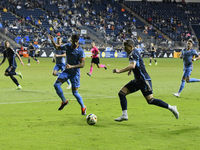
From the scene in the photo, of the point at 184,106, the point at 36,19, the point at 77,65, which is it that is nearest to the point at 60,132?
the point at 77,65

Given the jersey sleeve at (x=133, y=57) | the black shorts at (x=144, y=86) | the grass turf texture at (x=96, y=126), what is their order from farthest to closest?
the black shorts at (x=144, y=86) < the jersey sleeve at (x=133, y=57) < the grass turf texture at (x=96, y=126)

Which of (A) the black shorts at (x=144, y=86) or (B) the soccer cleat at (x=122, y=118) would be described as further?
(B) the soccer cleat at (x=122, y=118)

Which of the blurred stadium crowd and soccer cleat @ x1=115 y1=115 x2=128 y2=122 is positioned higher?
the blurred stadium crowd

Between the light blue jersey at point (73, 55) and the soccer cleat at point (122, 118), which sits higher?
the light blue jersey at point (73, 55)

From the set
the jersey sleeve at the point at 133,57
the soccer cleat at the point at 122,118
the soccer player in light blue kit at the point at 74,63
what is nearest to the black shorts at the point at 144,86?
the jersey sleeve at the point at 133,57

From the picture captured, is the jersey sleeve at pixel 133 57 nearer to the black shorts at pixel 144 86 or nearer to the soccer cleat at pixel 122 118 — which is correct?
the black shorts at pixel 144 86

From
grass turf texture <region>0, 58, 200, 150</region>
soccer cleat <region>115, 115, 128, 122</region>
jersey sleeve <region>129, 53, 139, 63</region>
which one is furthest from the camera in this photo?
soccer cleat <region>115, 115, 128, 122</region>

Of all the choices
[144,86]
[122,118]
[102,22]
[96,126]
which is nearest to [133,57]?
[144,86]

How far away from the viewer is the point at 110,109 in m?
9.98

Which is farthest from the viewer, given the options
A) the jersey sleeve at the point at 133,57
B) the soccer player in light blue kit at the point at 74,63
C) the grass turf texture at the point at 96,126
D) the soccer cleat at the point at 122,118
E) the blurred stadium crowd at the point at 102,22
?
the blurred stadium crowd at the point at 102,22

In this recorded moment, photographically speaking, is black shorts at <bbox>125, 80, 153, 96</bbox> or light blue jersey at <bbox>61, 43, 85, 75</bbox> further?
light blue jersey at <bbox>61, 43, 85, 75</bbox>

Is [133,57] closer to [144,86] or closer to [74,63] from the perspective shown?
[144,86]

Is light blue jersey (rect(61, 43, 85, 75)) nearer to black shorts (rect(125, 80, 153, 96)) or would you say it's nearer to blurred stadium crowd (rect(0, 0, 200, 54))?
black shorts (rect(125, 80, 153, 96))

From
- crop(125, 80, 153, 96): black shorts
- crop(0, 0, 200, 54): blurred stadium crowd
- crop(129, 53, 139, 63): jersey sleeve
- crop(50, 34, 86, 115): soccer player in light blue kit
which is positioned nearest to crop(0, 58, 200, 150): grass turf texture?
Result: crop(50, 34, 86, 115): soccer player in light blue kit
